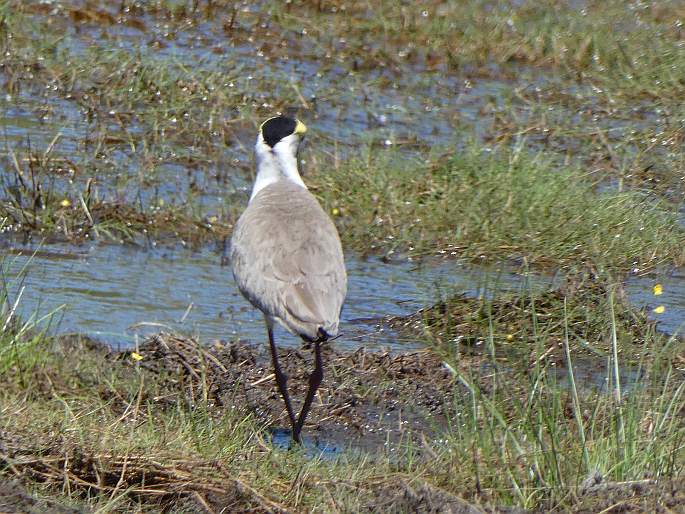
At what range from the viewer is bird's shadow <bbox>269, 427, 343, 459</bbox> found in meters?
5.39

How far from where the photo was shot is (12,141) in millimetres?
9219

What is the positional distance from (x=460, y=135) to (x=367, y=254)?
2.17m

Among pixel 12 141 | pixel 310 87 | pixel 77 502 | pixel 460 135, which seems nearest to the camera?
pixel 77 502

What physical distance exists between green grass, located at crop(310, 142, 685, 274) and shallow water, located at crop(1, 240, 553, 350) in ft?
0.63

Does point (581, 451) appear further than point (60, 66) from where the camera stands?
No

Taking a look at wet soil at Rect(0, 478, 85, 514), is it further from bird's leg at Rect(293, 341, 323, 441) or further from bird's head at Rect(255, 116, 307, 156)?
bird's head at Rect(255, 116, 307, 156)

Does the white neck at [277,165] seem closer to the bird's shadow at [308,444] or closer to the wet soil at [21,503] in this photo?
the bird's shadow at [308,444]

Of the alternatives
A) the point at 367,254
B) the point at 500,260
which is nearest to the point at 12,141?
the point at 367,254

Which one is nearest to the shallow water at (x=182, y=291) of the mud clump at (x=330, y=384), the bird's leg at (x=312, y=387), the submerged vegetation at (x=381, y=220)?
the submerged vegetation at (x=381, y=220)

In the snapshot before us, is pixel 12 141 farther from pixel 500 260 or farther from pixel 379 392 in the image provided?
pixel 379 392

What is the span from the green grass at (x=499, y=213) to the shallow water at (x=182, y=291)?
193mm

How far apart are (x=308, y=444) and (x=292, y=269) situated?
0.69 metres

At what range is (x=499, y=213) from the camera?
8078 millimetres

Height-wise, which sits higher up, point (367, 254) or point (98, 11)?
point (98, 11)
